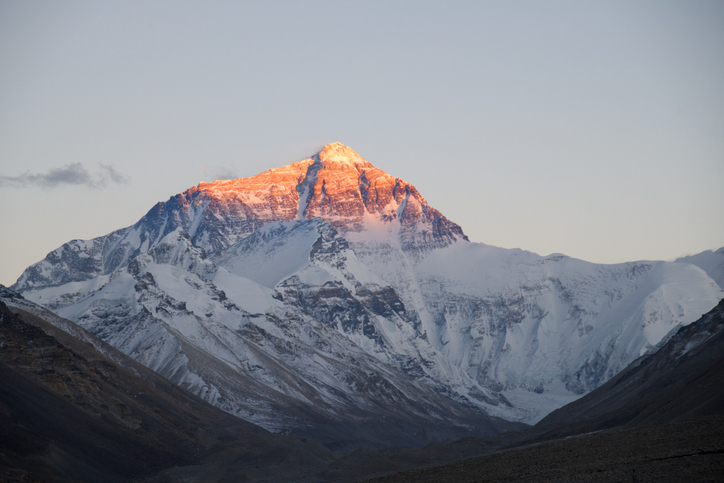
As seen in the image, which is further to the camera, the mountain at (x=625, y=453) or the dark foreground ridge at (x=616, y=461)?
the mountain at (x=625, y=453)

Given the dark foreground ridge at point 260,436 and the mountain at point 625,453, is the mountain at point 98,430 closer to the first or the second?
the dark foreground ridge at point 260,436

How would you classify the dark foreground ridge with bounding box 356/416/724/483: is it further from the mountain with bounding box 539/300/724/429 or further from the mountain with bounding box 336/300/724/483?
the mountain with bounding box 539/300/724/429

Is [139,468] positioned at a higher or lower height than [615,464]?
lower

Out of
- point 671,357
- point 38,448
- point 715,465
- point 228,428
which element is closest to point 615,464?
point 715,465

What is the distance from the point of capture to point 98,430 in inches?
4916

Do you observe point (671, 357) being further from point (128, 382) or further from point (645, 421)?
point (128, 382)

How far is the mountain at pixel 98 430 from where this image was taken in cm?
10388

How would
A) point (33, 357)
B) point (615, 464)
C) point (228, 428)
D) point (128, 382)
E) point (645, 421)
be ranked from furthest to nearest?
1. point (228, 428)
2. point (128, 382)
3. point (33, 357)
4. point (645, 421)
5. point (615, 464)

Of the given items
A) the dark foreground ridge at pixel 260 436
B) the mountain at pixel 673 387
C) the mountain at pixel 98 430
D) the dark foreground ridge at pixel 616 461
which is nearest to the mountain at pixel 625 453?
the dark foreground ridge at pixel 616 461

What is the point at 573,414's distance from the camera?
193125 millimetres

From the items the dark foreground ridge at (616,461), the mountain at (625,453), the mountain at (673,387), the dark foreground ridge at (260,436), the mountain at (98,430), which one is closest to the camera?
the dark foreground ridge at (616,461)

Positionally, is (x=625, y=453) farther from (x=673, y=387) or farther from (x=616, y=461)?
(x=673, y=387)

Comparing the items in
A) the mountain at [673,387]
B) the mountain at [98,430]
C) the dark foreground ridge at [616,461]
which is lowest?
the mountain at [98,430]

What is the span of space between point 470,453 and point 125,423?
196ft
